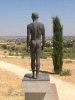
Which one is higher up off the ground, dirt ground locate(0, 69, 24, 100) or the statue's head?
the statue's head

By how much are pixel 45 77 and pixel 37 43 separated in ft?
3.68

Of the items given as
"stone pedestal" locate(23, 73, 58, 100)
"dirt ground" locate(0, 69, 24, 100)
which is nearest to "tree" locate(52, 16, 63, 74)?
"dirt ground" locate(0, 69, 24, 100)

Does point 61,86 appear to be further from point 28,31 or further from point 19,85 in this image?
point 28,31

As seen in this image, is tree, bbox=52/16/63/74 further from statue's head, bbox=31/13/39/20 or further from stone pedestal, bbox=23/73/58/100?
stone pedestal, bbox=23/73/58/100

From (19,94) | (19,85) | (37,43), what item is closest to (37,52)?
(37,43)

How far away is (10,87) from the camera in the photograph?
15625 mm

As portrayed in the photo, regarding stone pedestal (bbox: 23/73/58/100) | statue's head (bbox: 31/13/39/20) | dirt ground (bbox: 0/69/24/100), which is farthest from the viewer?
dirt ground (bbox: 0/69/24/100)

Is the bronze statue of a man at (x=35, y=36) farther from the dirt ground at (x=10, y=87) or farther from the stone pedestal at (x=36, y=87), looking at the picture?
the dirt ground at (x=10, y=87)

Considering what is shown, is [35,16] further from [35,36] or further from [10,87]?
[10,87]

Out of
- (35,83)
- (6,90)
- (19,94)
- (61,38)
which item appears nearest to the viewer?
(35,83)

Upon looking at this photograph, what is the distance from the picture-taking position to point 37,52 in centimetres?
991

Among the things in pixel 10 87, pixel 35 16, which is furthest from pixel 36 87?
pixel 10 87

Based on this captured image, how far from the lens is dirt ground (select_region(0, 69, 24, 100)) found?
13.4m

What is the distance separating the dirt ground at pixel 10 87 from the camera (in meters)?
13.4
